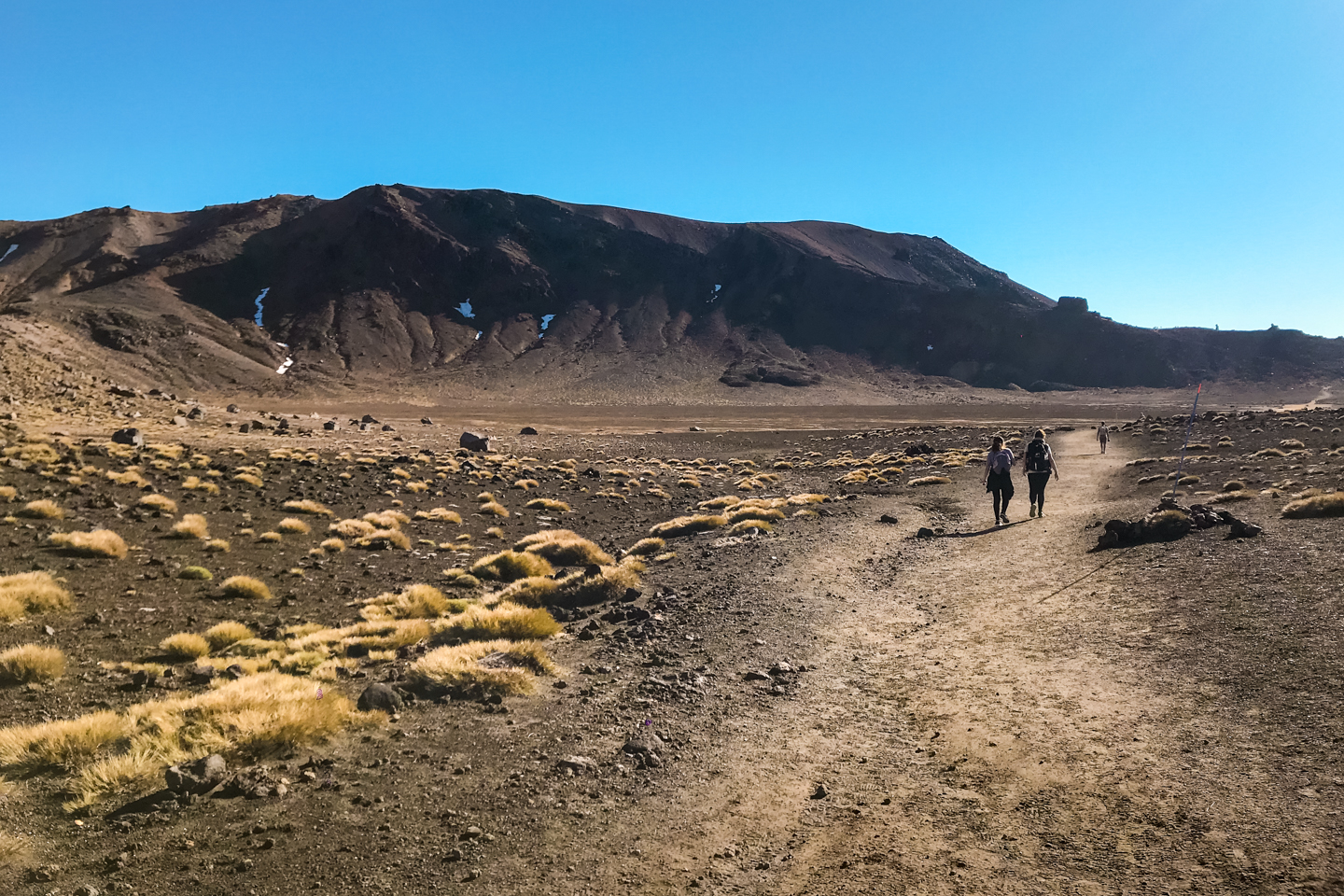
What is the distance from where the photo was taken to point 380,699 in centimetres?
588

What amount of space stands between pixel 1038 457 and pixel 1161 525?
4164 millimetres

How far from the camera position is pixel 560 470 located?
2997cm

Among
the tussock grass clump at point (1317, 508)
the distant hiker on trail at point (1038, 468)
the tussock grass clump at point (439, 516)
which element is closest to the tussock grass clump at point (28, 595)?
the tussock grass clump at point (439, 516)

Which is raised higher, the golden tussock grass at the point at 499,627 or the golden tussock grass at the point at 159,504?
the golden tussock grass at the point at 159,504

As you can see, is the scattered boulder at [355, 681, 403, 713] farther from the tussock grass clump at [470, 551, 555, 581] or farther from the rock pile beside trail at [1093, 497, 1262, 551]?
the rock pile beside trail at [1093, 497, 1262, 551]

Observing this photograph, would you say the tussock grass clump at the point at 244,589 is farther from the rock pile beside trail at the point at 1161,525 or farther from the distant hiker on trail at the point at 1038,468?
the distant hiker on trail at the point at 1038,468

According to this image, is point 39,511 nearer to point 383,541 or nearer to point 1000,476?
point 383,541

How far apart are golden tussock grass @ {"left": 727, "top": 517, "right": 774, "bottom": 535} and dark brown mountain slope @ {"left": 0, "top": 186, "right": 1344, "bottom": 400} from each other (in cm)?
9820

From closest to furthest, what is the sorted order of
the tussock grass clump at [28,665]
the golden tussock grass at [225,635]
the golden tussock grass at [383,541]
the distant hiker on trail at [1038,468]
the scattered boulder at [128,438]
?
the tussock grass clump at [28,665]
the golden tussock grass at [225,635]
the distant hiker on trail at [1038,468]
the golden tussock grass at [383,541]
the scattered boulder at [128,438]

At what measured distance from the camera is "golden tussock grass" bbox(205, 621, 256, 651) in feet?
26.9

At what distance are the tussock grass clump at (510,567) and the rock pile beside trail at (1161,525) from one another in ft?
30.6

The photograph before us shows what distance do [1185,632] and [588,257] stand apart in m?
169

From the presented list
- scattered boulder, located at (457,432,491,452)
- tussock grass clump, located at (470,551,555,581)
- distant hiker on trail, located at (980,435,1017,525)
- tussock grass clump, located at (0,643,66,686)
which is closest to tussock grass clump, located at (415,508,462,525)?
tussock grass clump, located at (470,551,555,581)

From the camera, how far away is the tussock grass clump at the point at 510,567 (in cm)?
1231
